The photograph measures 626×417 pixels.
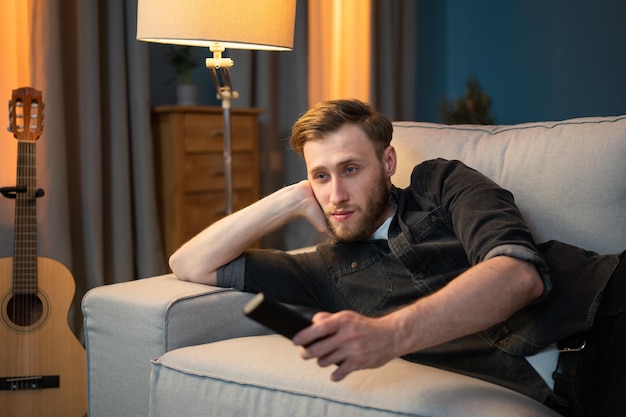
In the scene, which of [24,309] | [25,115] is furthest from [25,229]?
[25,115]

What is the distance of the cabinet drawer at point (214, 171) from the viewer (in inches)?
134

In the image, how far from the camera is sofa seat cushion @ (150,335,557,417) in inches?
51.8

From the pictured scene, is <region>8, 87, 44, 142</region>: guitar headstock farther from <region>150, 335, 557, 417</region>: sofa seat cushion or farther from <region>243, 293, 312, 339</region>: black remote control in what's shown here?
<region>243, 293, 312, 339</region>: black remote control

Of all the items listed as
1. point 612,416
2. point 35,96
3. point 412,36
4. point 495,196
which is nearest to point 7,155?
point 35,96

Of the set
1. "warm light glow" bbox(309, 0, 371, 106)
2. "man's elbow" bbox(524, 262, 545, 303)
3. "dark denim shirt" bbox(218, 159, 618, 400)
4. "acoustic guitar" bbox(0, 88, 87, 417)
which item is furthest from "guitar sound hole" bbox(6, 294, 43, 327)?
"warm light glow" bbox(309, 0, 371, 106)

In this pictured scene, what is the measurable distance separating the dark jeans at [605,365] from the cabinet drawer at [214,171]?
2200mm

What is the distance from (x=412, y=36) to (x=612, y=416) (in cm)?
372

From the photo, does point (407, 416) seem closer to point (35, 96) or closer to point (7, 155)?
point (35, 96)

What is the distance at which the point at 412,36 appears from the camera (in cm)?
477

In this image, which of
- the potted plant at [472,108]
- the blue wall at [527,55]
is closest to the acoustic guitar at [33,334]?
the potted plant at [472,108]

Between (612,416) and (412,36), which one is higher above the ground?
(412,36)

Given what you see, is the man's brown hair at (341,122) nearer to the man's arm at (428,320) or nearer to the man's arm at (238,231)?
the man's arm at (238,231)

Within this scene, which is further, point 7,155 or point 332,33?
point 332,33

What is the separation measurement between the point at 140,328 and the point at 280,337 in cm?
31
